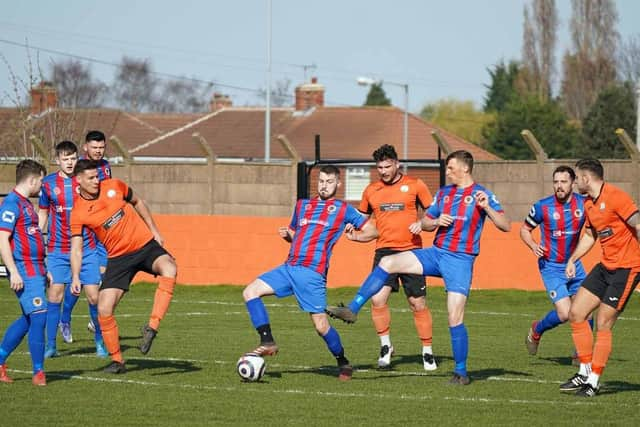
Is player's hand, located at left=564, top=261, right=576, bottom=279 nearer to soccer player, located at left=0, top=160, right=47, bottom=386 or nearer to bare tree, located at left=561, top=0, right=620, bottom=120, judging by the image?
soccer player, located at left=0, top=160, right=47, bottom=386

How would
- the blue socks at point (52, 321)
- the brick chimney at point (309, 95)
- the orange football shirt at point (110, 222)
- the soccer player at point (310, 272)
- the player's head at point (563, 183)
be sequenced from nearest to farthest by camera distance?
the soccer player at point (310, 272)
the orange football shirt at point (110, 222)
the blue socks at point (52, 321)
the player's head at point (563, 183)
the brick chimney at point (309, 95)

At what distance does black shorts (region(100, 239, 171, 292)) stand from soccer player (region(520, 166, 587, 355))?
4052 millimetres

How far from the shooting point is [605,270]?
10.6 meters

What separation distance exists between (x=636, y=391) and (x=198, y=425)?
160 inches

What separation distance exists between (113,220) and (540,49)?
77.5m

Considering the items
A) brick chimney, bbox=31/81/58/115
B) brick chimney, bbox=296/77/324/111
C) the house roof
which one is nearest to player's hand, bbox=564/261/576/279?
brick chimney, bbox=31/81/58/115

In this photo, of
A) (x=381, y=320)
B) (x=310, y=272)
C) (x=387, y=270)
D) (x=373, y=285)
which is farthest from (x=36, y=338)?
(x=381, y=320)

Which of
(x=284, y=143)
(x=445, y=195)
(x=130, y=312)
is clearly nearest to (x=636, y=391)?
(x=445, y=195)

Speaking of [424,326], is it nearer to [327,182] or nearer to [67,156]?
[327,182]

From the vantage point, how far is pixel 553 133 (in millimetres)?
62906

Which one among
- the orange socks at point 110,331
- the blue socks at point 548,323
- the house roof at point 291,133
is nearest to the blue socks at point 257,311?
the orange socks at point 110,331

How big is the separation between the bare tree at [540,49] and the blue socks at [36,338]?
76813 millimetres

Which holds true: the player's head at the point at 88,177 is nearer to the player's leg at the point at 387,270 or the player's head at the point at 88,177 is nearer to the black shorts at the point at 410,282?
the player's leg at the point at 387,270

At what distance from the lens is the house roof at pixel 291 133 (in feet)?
189
